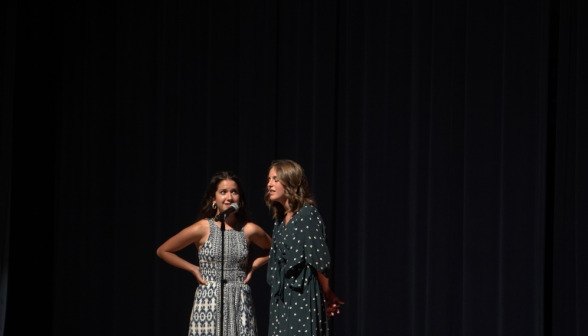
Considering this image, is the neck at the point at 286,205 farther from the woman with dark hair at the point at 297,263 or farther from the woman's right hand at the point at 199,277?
the woman's right hand at the point at 199,277

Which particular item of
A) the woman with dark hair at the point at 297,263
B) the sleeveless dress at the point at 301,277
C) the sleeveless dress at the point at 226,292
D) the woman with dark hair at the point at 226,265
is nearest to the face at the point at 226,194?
the woman with dark hair at the point at 226,265

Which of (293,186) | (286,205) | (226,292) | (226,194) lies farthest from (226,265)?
(293,186)

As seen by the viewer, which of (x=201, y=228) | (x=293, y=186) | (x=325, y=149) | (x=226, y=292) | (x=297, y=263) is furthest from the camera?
(x=325, y=149)

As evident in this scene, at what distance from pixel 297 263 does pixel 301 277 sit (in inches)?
3.3

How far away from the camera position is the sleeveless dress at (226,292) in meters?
3.85

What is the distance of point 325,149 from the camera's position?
16.8ft

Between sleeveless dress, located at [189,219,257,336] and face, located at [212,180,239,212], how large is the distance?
136mm

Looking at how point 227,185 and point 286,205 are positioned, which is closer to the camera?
point 286,205

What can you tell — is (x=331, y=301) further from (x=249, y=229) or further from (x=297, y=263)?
(x=249, y=229)

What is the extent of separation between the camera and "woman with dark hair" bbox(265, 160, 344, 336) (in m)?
3.44

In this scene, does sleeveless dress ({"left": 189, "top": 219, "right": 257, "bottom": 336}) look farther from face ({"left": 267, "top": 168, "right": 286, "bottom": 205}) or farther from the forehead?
face ({"left": 267, "top": 168, "right": 286, "bottom": 205})

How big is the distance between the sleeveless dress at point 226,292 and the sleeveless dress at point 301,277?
1.22 feet

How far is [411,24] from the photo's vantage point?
4.96 meters

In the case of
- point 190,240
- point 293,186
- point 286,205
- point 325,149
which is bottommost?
point 190,240
